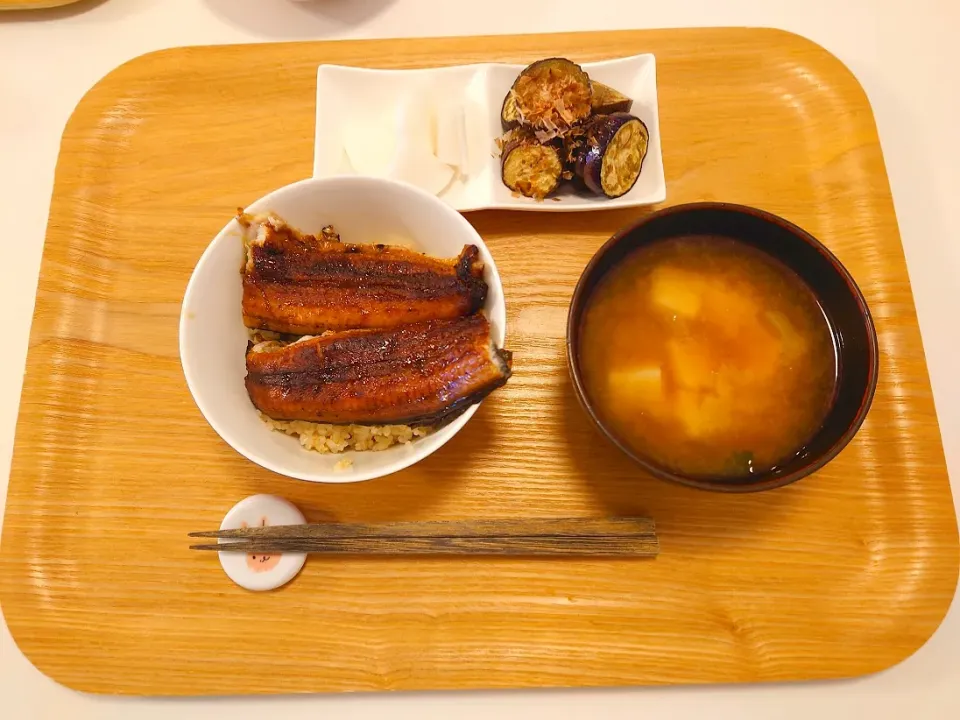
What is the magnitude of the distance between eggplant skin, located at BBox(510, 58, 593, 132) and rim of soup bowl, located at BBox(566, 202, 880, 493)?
19.3 inches

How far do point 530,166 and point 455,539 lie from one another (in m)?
1.01

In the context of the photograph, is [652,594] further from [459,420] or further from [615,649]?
[459,420]

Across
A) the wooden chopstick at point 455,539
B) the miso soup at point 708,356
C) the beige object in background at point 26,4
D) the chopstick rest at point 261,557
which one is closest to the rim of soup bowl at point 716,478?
the miso soup at point 708,356

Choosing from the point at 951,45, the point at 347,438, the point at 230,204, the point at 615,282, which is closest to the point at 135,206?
the point at 230,204

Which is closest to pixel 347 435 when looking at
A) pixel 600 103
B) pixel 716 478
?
pixel 716 478

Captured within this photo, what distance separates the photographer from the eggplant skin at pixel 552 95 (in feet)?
5.67

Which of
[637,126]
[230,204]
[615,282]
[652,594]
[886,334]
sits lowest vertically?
[652,594]

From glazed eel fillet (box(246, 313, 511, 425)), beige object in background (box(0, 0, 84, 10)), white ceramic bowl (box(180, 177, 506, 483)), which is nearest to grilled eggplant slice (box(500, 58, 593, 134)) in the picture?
white ceramic bowl (box(180, 177, 506, 483))

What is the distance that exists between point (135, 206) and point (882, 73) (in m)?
2.46

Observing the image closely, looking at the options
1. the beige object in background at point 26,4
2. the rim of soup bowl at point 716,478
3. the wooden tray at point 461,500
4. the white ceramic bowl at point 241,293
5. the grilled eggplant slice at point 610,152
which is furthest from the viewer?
the beige object in background at point 26,4

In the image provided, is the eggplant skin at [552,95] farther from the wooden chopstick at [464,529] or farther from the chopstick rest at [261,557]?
the chopstick rest at [261,557]

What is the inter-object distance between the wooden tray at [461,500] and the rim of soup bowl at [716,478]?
31 cm

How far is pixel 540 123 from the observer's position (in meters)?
1.73

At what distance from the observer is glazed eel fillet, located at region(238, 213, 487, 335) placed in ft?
4.86
